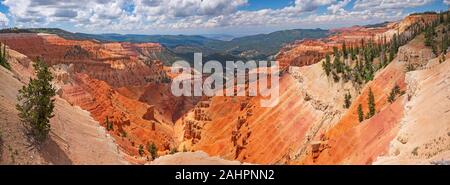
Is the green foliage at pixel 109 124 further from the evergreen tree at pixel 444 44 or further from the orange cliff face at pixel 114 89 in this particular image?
the evergreen tree at pixel 444 44

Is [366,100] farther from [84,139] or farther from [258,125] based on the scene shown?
[84,139]

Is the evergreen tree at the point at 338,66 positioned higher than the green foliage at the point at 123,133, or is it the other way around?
the evergreen tree at the point at 338,66

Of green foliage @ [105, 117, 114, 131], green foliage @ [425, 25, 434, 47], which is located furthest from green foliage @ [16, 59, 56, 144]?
green foliage @ [425, 25, 434, 47]

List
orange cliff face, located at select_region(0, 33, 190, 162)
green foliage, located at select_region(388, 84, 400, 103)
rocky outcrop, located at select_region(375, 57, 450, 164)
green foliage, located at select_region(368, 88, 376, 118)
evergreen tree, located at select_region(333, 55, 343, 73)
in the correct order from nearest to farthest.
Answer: rocky outcrop, located at select_region(375, 57, 450, 164) → green foliage, located at select_region(388, 84, 400, 103) → green foliage, located at select_region(368, 88, 376, 118) → evergreen tree, located at select_region(333, 55, 343, 73) → orange cliff face, located at select_region(0, 33, 190, 162)

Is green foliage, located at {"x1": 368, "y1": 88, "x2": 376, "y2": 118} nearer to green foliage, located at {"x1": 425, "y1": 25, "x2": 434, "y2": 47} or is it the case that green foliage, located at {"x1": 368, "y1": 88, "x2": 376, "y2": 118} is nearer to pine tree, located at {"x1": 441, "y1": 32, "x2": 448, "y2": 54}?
pine tree, located at {"x1": 441, "y1": 32, "x2": 448, "y2": 54}

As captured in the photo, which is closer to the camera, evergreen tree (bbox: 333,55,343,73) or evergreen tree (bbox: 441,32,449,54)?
evergreen tree (bbox: 441,32,449,54)

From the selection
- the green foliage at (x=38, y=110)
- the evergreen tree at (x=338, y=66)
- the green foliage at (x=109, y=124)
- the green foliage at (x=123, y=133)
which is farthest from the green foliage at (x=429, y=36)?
the green foliage at (x=38, y=110)

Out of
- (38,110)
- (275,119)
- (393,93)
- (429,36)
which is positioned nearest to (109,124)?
(275,119)

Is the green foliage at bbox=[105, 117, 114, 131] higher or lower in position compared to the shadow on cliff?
lower

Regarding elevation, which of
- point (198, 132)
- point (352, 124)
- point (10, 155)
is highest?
point (10, 155)

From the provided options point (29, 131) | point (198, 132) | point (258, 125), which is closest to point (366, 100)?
point (258, 125)

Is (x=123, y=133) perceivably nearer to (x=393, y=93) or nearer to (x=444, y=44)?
(x=393, y=93)
